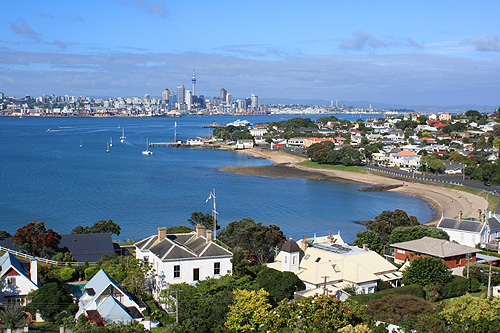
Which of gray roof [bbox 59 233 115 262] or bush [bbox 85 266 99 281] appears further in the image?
gray roof [bbox 59 233 115 262]

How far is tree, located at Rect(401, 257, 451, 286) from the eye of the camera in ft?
55.3

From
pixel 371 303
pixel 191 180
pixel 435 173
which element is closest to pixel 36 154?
pixel 191 180

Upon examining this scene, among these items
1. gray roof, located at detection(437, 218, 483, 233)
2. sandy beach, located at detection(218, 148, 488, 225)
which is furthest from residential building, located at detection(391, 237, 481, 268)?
sandy beach, located at detection(218, 148, 488, 225)

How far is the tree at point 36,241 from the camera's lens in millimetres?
19281

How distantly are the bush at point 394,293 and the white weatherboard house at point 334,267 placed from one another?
52 cm

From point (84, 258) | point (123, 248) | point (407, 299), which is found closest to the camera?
point (407, 299)

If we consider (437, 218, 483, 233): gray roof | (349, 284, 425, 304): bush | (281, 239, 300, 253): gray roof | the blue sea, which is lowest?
the blue sea

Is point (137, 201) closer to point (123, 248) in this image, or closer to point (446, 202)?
point (123, 248)

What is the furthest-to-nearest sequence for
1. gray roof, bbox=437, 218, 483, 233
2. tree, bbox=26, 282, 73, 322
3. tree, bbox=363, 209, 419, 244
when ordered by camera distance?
tree, bbox=363, 209, 419, 244, gray roof, bbox=437, 218, 483, 233, tree, bbox=26, 282, 73, 322

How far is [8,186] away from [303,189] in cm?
2686

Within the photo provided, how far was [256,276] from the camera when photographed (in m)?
17.3

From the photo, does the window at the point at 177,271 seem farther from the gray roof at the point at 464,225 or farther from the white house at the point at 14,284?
the gray roof at the point at 464,225

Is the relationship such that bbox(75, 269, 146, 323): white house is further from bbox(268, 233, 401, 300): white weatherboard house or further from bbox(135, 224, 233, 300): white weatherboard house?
bbox(268, 233, 401, 300): white weatherboard house

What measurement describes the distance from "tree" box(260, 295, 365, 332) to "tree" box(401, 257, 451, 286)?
18.2 feet
